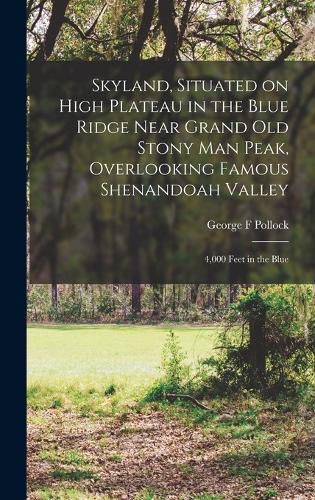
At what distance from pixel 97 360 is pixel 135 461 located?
1363mm

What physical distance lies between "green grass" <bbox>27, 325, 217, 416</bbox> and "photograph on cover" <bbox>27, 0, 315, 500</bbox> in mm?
426

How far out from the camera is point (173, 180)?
190 inches

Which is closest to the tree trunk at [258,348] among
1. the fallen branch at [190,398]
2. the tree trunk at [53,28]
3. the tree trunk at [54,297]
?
the fallen branch at [190,398]

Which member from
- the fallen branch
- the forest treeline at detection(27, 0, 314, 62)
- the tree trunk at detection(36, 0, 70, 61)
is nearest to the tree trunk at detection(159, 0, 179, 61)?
the forest treeline at detection(27, 0, 314, 62)

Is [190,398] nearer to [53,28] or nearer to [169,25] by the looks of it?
[169,25]

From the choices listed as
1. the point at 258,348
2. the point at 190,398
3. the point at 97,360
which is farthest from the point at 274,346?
the point at 97,360

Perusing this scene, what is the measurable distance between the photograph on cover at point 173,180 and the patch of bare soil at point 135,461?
0.05 feet

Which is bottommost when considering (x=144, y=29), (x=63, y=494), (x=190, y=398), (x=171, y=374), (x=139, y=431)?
(x=63, y=494)

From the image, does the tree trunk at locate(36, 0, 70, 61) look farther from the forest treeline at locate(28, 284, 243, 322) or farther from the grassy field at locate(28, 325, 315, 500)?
the grassy field at locate(28, 325, 315, 500)

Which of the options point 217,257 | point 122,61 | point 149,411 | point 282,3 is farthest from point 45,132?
point 149,411

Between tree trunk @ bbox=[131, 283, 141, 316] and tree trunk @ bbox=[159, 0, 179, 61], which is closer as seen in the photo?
tree trunk @ bbox=[159, 0, 179, 61]

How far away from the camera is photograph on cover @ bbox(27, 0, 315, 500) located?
187 inches

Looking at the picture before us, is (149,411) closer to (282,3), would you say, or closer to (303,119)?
(303,119)

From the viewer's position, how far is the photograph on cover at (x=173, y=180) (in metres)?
4.75
